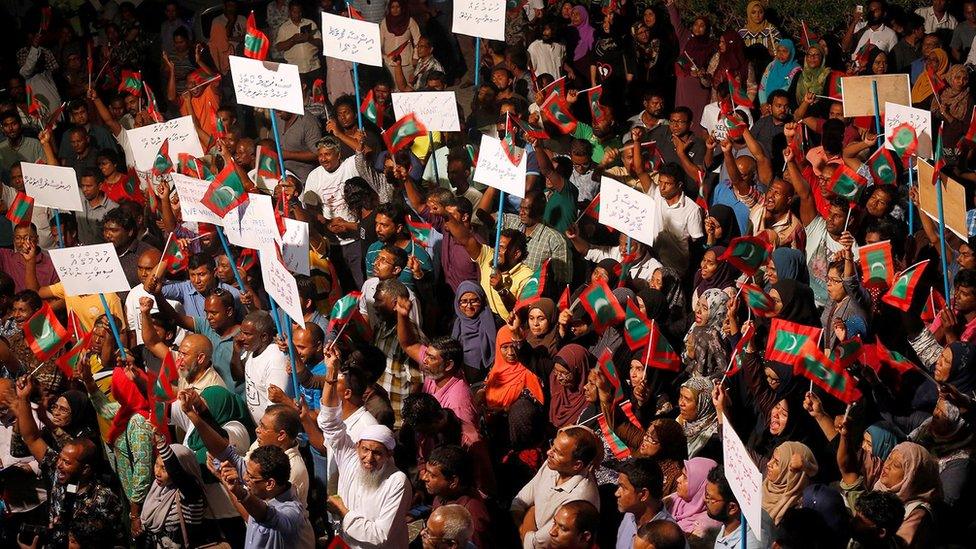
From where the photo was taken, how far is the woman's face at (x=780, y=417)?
736 cm

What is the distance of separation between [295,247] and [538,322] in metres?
1.77

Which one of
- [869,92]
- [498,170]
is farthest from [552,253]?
[869,92]

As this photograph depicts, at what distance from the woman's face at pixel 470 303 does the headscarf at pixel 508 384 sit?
0.58m

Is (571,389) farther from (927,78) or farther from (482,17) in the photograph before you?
(927,78)

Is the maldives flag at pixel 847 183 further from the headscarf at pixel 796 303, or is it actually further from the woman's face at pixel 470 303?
the woman's face at pixel 470 303

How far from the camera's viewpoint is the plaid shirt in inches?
381

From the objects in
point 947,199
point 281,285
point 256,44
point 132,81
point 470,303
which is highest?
point 256,44

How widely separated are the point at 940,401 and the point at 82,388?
515cm

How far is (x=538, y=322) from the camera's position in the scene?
8453 mm

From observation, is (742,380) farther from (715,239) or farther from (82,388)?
(82,388)

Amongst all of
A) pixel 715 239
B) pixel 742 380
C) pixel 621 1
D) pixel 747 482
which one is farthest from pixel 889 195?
pixel 621 1

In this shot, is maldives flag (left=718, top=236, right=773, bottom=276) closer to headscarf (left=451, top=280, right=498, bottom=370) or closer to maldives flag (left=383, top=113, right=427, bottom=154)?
headscarf (left=451, top=280, right=498, bottom=370)

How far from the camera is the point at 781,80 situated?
12.7 metres

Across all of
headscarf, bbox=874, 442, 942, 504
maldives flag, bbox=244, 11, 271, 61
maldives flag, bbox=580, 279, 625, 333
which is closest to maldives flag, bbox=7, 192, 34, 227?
maldives flag, bbox=244, 11, 271, 61
